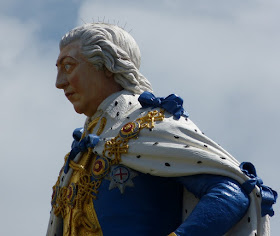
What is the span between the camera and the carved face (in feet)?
40.3

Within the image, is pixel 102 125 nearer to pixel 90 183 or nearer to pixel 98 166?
pixel 98 166

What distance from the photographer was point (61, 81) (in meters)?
12.4

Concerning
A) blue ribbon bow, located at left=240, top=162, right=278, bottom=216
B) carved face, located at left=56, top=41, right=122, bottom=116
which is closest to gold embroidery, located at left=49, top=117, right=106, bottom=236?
carved face, located at left=56, top=41, right=122, bottom=116

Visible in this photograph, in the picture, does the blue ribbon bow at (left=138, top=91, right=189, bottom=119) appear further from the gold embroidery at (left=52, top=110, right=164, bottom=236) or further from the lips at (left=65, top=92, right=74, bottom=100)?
the lips at (left=65, top=92, right=74, bottom=100)

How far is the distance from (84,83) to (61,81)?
0.90 feet

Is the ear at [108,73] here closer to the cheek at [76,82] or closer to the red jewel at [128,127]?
the cheek at [76,82]

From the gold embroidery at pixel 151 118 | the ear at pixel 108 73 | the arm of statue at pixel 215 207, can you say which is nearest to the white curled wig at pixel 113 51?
the ear at pixel 108 73

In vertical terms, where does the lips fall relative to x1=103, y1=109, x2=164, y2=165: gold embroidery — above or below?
above

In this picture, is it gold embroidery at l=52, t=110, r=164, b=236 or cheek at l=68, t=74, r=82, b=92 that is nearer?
gold embroidery at l=52, t=110, r=164, b=236

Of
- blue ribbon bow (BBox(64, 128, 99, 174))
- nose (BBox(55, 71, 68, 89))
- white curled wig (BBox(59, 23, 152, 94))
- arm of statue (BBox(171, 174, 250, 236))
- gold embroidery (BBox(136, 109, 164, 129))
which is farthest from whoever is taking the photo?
nose (BBox(55, 71, 68, 89))

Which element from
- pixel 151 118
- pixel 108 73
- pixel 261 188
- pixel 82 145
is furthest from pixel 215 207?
pixel 108 73

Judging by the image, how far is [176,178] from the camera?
11555 millimetres

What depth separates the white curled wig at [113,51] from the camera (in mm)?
12281

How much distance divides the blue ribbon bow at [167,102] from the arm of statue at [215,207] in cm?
82
